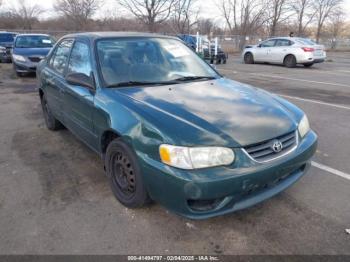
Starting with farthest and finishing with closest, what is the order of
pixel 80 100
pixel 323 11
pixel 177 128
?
1. pixel 323 11
2. pixel 80 100
3. pixel 177 128

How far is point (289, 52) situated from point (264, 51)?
1.63m

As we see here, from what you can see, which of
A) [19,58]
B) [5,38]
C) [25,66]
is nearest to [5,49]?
[5,38]

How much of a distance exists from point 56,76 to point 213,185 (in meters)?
3.08

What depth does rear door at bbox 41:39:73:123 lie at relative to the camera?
403 centimetres

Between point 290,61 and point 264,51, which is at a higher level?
point 264,51

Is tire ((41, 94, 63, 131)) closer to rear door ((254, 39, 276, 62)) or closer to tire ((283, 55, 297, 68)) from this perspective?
tire ((283, 55, 297, 68))

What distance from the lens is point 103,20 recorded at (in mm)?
40812

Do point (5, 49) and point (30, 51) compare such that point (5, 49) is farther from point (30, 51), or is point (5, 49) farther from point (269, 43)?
point (269, 43)

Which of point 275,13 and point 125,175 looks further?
point 275,13

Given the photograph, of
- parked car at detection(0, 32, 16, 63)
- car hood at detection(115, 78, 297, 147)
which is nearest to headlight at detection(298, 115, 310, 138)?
car hood at detection(115, 78, 297, 147)

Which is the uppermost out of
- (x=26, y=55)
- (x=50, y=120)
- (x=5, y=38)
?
(x=5, y=38)

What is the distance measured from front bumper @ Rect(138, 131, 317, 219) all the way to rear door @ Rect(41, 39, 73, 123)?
7.39 feet

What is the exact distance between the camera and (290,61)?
1538 cm

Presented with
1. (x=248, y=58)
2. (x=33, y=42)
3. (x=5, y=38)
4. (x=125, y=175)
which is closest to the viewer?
(x=125, y=175)
